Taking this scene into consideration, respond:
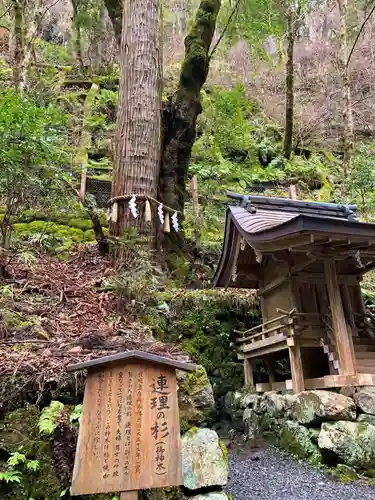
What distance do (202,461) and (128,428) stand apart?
1180 millimetres

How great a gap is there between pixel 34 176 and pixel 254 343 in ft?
14.4

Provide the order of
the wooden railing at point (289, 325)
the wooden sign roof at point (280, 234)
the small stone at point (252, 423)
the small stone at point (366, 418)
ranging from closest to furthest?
the small stone at point (366, 418), the wooden sign roof at point (280, 234), the wooden railing at point (289, 325), the small stone at point (252, 423)

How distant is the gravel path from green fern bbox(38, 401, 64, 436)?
221 centimetres

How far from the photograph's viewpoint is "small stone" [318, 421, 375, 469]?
449 cm

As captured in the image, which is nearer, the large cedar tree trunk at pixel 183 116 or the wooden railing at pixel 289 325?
the wooden railing at pixel 289 325

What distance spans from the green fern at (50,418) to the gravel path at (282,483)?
221 cm

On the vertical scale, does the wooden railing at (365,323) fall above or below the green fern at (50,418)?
above

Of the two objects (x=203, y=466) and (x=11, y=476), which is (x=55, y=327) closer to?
(x=11, y=476)

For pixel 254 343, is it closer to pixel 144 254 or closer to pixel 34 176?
pixel 144 254

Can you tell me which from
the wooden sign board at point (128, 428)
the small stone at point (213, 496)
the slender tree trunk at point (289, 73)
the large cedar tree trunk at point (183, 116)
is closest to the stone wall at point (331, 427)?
the small stone at point (213, 496)

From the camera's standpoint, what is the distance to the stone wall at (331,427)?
14.8 feet

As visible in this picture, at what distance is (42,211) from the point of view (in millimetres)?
9328

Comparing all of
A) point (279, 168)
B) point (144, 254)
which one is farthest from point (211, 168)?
point (144, 254)

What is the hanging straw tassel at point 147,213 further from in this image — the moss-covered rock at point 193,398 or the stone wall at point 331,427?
the stone wall at point 331,427
